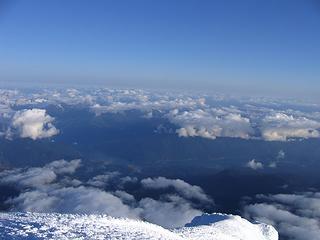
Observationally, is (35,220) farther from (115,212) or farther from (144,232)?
(115,212)

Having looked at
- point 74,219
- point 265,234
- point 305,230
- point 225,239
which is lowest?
point 305,230

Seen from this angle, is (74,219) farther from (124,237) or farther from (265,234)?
(265,234)

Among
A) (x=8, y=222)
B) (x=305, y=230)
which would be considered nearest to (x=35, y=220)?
(x=8, y=222)

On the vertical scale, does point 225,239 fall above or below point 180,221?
above

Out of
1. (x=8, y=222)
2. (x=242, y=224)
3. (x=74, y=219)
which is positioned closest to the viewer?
(x=8, y=222)

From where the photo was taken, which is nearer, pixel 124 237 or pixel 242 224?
pixel 124 237

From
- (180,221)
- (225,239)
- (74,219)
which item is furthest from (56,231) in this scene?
(180,221)

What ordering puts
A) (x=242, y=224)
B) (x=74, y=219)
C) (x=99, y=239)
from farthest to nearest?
(x=242, y=224)
(x=74, y=219)
(x=99, y=239)

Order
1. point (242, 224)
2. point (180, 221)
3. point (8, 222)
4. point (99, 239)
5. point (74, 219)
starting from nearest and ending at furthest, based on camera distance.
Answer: point (99, 239) < point (8, 222) < point (74, 219) < point (242, 224) < point (180, 221)

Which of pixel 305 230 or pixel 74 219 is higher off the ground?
pixel 74 219
